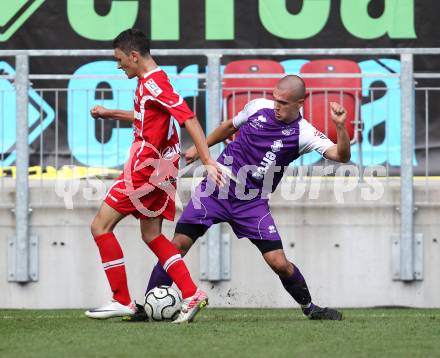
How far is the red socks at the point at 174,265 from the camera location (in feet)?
25.1

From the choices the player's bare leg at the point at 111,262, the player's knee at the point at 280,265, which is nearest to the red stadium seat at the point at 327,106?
the player's knee at the point at 280,265

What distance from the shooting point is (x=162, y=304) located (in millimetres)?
7719

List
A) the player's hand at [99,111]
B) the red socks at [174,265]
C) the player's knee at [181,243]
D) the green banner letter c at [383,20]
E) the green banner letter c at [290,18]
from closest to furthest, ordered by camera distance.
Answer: the red socks at [174,265]
the player's hand at [99,111]
the player's knee at [181,243]
the green banner letter c at [383,20]
the green banner letter c at [290,18]

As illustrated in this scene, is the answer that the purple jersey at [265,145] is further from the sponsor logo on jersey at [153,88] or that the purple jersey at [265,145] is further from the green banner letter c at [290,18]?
the green banner letter c at [290,18]

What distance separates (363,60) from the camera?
11.3m

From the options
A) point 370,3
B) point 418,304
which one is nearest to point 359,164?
point 418,304

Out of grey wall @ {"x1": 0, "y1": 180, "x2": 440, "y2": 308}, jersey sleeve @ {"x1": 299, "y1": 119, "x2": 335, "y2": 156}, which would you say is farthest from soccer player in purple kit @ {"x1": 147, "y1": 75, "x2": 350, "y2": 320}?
grey wall @ {"x1": 0, "y1": 180, "x2": 440, "y2": 308}

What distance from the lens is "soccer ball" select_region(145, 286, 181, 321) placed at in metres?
7.72

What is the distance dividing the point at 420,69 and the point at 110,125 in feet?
9.58

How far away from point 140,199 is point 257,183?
2.56ft

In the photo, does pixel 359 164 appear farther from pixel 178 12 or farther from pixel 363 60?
pixel 178 12

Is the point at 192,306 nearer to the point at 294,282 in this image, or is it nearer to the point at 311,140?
the point at 294,282

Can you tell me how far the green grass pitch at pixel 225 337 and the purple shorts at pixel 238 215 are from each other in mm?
583

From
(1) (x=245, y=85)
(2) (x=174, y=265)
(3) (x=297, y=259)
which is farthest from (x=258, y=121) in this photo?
(1) (x=245, y=85)
